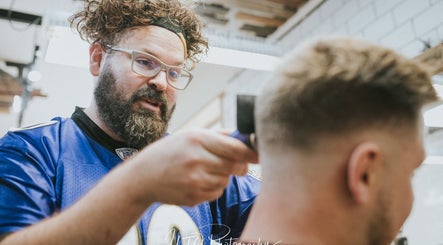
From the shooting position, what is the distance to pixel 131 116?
1.42 m

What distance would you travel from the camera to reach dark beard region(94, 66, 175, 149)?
1.41m

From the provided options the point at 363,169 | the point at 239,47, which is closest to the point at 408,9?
the point at 239,47

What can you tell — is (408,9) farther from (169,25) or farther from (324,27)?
(169,25)

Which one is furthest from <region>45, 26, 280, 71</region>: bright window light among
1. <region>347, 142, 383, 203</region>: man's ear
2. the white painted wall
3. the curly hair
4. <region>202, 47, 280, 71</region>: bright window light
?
<region>347, 142, 383, 203</region>: man's ear

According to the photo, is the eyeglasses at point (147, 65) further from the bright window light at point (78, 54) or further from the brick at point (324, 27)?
the brick at point (324, 27)

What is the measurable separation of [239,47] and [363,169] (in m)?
2.23

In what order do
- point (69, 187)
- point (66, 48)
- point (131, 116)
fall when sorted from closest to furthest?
1. point (69, 187)
2. point (131, 116)
3. point (66, 48)

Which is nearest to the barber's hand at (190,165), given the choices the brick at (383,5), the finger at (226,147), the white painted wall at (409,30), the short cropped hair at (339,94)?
the finger at (226,147)

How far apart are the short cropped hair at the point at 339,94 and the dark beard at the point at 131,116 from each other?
673 mm

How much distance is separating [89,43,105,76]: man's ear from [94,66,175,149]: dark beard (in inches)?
6.5

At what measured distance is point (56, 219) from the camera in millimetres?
817

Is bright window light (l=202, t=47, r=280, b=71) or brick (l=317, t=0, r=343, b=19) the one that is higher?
brick (l=317, t=0, r=343, b=19)

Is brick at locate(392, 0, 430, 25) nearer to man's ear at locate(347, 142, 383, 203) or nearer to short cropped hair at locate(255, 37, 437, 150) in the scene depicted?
short cropped hair at locate(255, 37, 437, 150)

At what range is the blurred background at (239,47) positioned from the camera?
7.75 feet
